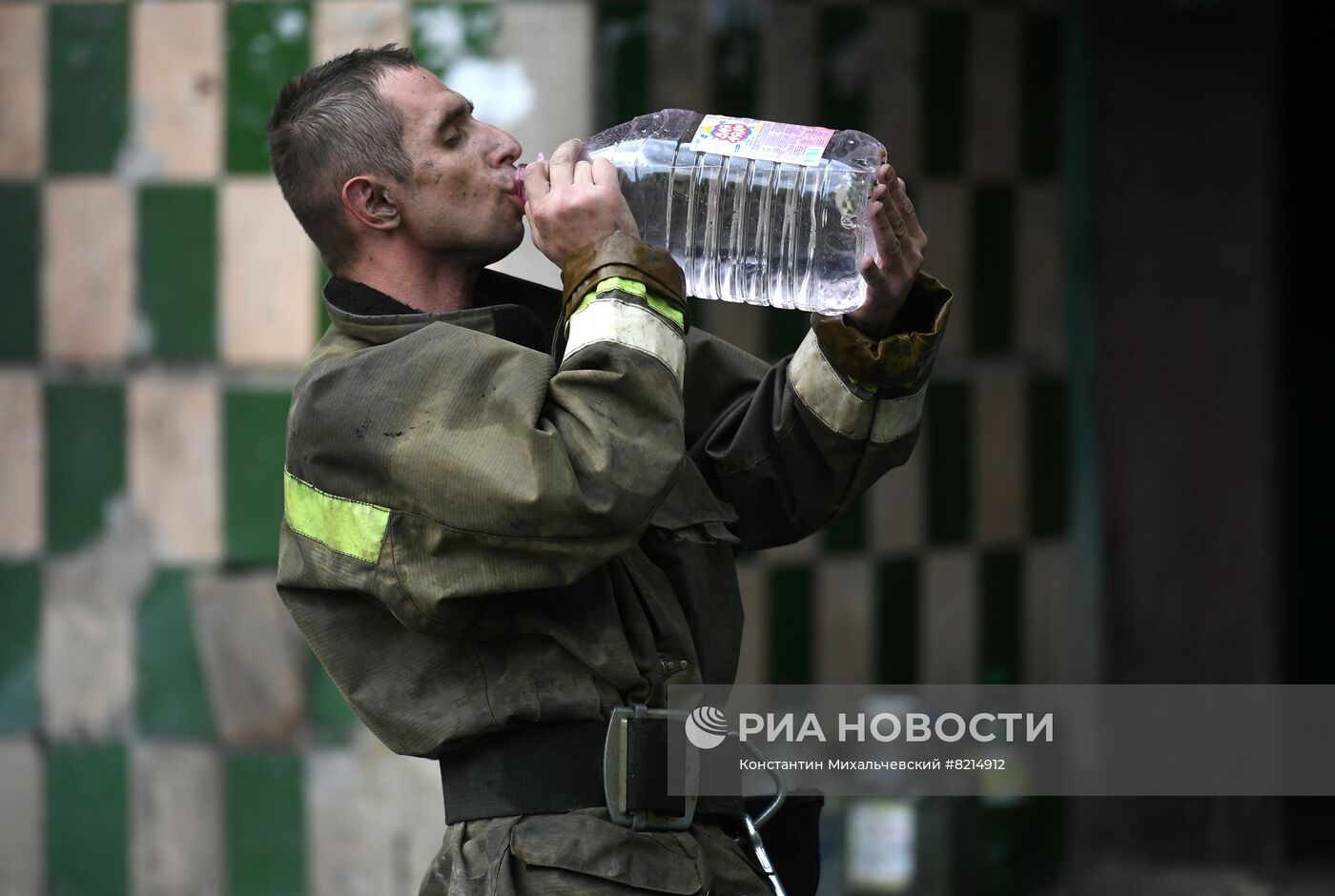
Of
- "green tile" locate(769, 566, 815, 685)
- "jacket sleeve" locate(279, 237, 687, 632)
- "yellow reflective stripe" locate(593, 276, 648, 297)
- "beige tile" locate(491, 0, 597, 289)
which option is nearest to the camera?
"jacket sleeve" locate(279, 237, 687, 632)

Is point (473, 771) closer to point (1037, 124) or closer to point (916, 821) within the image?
point (916, 821)

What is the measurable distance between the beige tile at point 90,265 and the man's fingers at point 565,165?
2.32m

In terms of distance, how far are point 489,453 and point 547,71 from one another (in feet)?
7.48

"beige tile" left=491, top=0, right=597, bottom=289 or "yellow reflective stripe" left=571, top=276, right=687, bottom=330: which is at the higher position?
"beige tile" left=491, top=0, right=597, bottom=289

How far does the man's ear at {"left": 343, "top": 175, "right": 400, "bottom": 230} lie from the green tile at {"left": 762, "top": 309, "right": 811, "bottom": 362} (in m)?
2.20

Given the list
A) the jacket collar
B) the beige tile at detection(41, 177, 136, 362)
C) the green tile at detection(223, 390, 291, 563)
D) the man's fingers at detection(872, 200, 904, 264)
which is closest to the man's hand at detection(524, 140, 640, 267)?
the jacket collar

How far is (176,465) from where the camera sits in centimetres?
429

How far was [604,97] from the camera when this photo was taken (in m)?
4.20

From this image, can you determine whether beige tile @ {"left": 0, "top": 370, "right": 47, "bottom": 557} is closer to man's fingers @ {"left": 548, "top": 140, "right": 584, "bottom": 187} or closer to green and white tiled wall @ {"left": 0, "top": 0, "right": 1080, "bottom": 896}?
green and white tiled wall @ {"left": 0, "top": 0, "right": 1080, "bottom": 896}

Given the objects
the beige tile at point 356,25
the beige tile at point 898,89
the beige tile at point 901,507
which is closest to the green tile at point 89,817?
the beige tile at point 356,25

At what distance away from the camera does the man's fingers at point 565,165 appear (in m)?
2.24

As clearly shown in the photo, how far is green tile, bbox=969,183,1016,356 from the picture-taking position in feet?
16.0

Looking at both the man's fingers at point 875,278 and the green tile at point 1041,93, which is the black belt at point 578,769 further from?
the green tile at point 1041,93

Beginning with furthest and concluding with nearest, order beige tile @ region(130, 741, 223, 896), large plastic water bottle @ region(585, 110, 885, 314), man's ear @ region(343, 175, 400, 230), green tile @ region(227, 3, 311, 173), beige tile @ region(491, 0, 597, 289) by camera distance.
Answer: beige tile @ region(130, 741, 223, 896)
green tile @ region(227, 3, 311, 173)
beige tile @ region(491, 0, 597, 289)
large plastic water bottle @ region(585, 110, 885, 314)
man's ear @ region(343, 175, 400, 230)
